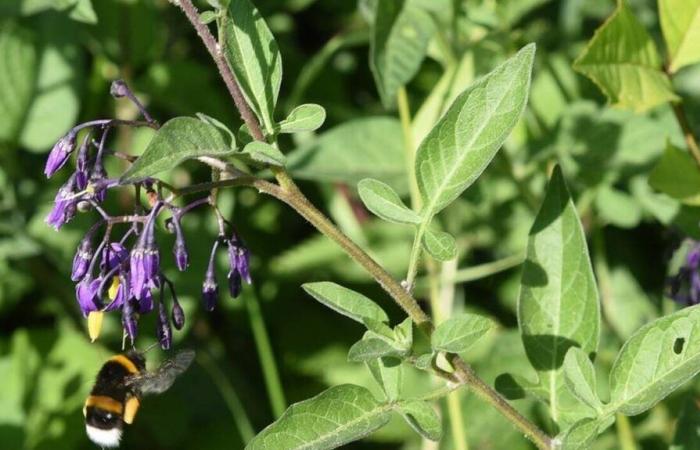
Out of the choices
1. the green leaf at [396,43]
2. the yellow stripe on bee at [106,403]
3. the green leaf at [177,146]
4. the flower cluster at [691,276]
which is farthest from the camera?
the green leaf at [396,43]

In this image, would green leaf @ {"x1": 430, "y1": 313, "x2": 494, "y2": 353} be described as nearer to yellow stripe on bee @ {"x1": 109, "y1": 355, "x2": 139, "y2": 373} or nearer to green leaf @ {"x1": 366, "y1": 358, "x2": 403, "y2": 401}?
green leaf @ {"x1": 366, "y1": 358, "x2": 403, "y2": 401}

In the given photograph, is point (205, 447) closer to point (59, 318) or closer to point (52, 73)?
point (59, 318)

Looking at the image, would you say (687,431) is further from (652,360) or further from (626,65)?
(626,65)

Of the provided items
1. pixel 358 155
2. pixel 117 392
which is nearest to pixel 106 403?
pixel 117 392

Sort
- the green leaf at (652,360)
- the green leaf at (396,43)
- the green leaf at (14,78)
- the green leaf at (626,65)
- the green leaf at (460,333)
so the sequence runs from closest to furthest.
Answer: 1. the green leaf at (460,333)
2. the green leaf at (652,360)
3. the green leaf at (626,65)
4. the green leaf at (396,43)
5. the green leaf at (14,78)

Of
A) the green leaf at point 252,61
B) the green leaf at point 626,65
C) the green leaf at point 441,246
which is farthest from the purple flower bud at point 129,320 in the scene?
the green leaf at point 626,65

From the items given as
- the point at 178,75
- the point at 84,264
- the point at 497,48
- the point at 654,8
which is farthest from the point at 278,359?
the point at 84,264

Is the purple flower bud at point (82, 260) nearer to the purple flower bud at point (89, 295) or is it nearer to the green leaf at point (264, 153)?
the purple flower bud at point (89, 295)
